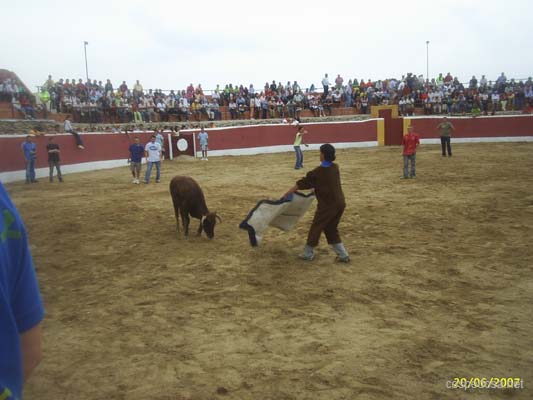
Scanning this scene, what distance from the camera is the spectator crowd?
24594 mm

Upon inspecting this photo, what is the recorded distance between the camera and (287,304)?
17.4 feet

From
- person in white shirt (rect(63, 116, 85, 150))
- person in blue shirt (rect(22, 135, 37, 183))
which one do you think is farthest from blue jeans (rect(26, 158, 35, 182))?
person in white shirt (rect(63, 116, 85, 150))

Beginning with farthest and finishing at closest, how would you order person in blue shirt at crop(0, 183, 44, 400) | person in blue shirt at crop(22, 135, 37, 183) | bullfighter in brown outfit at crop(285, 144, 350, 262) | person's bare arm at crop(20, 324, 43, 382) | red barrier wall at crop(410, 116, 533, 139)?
red barrier wall at crop(410, 116, 533, 139)
person in blue shirt at crop(22, 135, 37, 183)
bullfighter in brown outfit at crop(285, 144, 350, 262)
person's bare arm at crop(20, 324, 43, 382)
person in blue shirt at crop(0, 183, 44, 400)

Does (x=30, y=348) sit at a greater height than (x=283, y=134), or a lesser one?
lesser

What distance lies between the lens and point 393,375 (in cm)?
375

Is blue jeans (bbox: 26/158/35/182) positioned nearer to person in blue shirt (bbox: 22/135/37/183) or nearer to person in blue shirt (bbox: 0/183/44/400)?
person in blue shirt (bbox: 22/135/37/183)

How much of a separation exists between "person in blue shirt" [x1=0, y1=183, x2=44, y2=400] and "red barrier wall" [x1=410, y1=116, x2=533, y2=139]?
90.2 feet

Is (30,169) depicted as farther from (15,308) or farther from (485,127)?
(485,127)

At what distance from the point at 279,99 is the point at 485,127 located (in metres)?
12.4

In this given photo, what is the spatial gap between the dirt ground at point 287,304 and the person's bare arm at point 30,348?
2.26 m

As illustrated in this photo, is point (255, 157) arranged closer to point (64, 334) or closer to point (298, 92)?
point (298, 92)

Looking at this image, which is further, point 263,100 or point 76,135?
point 263,100

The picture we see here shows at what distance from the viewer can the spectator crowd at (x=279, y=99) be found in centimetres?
2459

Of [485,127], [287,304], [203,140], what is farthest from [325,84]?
[287,304]
